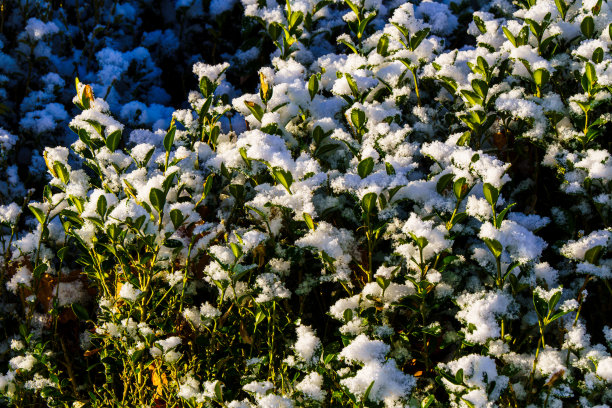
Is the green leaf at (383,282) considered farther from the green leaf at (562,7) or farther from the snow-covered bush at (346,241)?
the green leaf at (562,7)

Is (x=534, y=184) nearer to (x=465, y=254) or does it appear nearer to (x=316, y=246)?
(x=465, y=254)

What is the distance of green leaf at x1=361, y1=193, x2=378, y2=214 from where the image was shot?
172cm

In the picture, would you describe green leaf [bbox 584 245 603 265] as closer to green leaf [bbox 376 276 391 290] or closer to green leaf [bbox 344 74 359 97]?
green leaf [bbox 376 276 391 290]

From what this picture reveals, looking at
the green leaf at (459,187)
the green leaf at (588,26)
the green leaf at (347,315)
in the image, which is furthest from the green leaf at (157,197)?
the green leaf at (588,26)

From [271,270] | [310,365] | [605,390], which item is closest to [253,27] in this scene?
[271,270]

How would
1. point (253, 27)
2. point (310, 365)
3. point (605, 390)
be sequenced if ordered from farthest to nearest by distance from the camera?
point (253, 27) < point (310, 365) < point (605, 390)

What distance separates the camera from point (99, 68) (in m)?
3.08

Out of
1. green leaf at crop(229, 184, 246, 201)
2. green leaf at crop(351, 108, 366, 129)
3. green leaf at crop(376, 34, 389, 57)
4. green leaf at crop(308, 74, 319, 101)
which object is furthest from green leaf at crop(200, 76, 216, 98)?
green leaf at crop(376, 34, 389, 57)

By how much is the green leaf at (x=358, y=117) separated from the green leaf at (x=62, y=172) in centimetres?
106

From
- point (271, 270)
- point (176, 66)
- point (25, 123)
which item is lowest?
point (271, 270)

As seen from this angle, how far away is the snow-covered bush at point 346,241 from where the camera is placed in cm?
164

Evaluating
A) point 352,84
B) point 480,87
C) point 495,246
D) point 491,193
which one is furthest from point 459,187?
point 352,84

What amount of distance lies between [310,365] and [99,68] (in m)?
2.22

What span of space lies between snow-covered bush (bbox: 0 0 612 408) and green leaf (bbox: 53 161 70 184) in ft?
0.15
